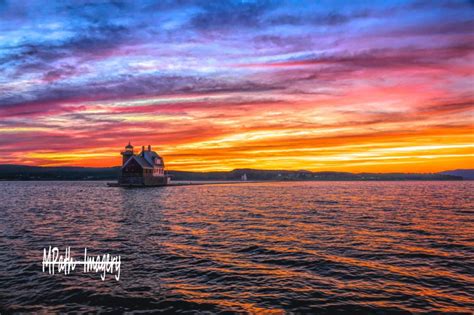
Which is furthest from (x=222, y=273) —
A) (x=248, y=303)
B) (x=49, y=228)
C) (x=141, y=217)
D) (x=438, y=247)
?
(x=141, y=217)

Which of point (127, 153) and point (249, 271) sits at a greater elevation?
point (127, 153)

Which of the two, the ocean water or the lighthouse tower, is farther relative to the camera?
the lighthouse tower

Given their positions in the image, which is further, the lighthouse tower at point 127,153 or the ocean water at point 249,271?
the lighthouse tower at point 127,153

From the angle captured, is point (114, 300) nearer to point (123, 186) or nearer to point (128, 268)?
→ point (128, 268)

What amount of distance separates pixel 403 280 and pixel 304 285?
180 inches

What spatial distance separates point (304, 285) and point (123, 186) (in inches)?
4287

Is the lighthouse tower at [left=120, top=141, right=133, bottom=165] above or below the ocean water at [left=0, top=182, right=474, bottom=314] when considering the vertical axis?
above

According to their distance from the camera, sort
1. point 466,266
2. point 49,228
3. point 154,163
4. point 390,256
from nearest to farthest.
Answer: point 466,266 < point 390,256 < point 49,228 < point 154,163

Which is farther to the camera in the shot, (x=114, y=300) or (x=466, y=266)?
(x=466, y=266)

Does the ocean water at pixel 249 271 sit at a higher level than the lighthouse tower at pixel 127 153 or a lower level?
lower

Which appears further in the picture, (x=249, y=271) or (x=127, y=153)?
(x=127, y=153)

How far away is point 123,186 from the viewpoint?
11606 cm

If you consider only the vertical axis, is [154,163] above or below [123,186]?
above

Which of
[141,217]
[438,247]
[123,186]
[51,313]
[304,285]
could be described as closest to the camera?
[51,313]
